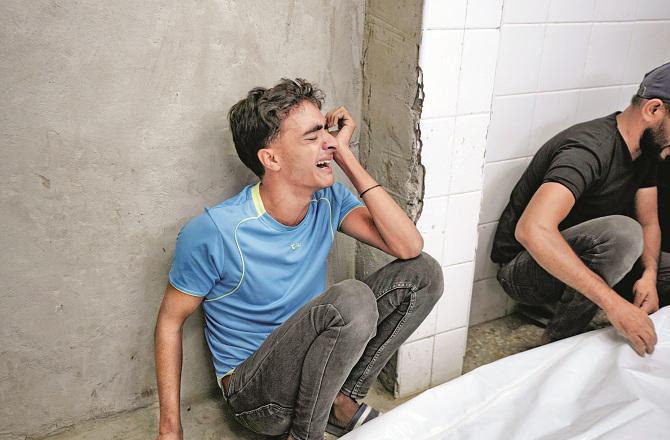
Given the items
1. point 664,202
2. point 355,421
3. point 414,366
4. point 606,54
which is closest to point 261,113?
point 355,421

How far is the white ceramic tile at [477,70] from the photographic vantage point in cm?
167

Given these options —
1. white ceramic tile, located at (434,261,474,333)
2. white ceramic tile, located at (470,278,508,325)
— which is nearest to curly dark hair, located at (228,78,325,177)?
white ceramic tile, located at (434,261,474,333)

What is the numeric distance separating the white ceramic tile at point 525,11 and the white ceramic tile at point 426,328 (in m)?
1.00

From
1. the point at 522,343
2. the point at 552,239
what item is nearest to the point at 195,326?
the point at 552,239

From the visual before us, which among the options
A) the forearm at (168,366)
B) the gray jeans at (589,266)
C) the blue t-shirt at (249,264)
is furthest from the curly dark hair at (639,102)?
the forearm at (168,366)

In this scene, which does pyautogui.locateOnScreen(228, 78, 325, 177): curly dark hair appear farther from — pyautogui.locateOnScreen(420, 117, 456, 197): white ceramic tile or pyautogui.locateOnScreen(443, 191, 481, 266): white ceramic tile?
pyautogui.locateOnScreen(443, 191, 481, 266): white ceramic tile

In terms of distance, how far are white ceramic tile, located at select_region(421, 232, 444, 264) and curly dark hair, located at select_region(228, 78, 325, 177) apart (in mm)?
536

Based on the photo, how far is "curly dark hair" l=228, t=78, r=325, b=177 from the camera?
149cm

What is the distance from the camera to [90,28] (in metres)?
1.40

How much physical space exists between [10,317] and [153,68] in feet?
2.42

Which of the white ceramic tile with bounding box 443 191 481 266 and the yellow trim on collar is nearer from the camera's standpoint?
the yellow trim on collar

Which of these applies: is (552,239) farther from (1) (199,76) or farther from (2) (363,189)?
(1) (199,76)

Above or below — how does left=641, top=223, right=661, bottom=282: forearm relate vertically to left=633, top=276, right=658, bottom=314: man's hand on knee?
above

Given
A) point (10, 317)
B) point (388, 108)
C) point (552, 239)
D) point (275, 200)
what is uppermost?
point (388, 108)
